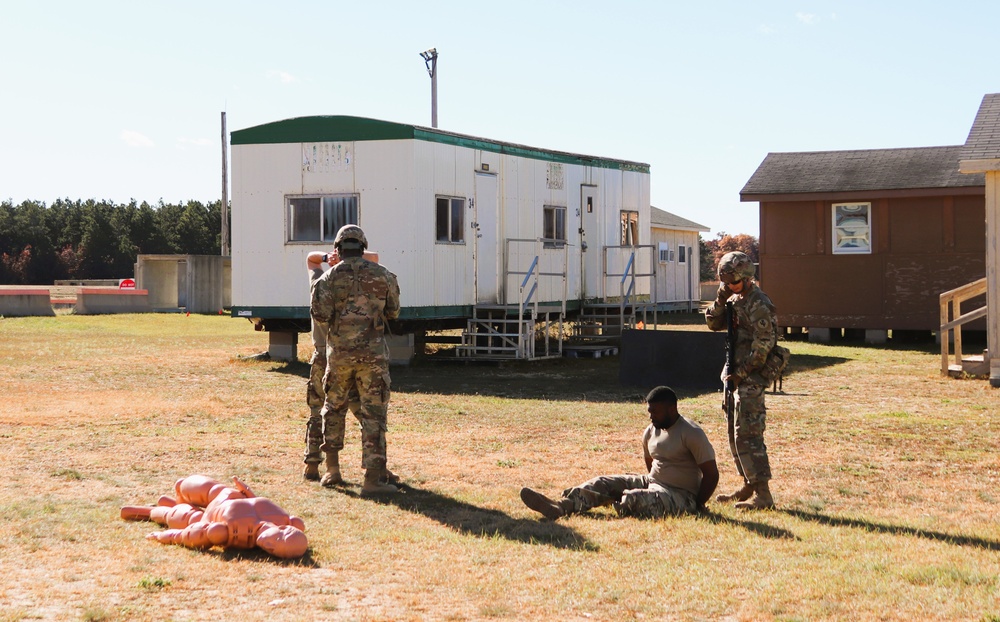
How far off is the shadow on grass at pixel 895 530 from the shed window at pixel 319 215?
36.6 ft

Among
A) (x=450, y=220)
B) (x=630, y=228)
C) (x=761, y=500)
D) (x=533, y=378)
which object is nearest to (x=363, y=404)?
(x=761, y=500)

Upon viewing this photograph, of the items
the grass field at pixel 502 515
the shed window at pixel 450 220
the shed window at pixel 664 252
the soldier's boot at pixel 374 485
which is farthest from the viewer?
the shed window at pixel 664 252

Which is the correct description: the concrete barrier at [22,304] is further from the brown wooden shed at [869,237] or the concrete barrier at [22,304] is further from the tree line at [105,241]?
the tree line at [105,241]

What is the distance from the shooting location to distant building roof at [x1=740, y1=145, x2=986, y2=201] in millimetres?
22562

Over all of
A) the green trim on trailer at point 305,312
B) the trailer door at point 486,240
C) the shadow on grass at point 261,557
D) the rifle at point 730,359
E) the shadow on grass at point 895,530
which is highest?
the trailer door at point 486,240

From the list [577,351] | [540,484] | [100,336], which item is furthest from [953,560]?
[100,336]

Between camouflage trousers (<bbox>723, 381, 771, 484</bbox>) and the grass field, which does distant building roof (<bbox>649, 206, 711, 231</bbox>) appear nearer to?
the grass field

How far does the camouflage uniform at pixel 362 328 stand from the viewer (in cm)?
848

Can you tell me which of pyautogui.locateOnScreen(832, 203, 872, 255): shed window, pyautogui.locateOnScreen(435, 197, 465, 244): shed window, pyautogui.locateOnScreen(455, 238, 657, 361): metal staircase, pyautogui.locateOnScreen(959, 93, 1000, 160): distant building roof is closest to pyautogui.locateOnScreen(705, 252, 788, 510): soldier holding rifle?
pyautogui.locateOnScreen(959, 93, 1000, 160): distant building roof

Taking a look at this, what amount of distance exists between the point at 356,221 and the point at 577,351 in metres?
5.01

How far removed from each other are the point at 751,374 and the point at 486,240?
11625 millimetres

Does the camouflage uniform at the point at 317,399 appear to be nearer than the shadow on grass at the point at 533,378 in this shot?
Yes

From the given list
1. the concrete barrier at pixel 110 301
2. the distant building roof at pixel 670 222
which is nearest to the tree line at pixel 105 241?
the distant building roof at pixel 670 222

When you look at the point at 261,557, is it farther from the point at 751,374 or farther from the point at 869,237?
the point at 869,237
